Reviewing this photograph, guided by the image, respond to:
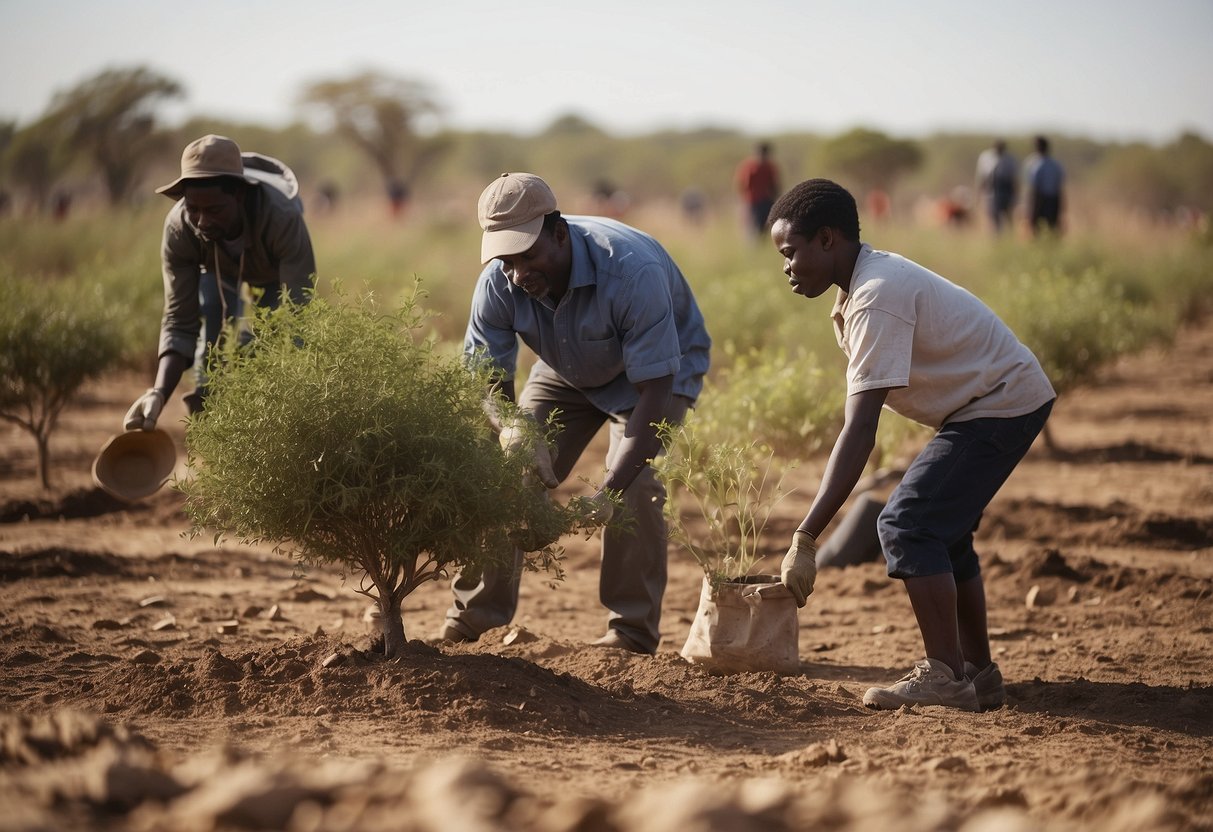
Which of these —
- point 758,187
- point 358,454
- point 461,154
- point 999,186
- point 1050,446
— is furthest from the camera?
point 461,154

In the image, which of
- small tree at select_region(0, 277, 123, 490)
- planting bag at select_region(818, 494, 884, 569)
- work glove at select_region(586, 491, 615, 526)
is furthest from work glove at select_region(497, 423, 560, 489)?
small tree at select_region(0, 277, 123, 490)

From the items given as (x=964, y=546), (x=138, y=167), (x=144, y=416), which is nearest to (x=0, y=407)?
(x=144, y=416)

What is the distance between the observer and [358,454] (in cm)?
375

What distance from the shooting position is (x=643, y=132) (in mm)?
76938

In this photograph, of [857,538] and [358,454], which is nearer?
[358,454]

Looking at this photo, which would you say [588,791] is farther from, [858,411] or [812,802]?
[858,411]

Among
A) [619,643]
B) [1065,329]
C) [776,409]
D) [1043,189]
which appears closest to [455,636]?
[619,643]

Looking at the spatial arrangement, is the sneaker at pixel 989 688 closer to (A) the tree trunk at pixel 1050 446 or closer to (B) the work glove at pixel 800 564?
(B) the work glove at pixel 800 564

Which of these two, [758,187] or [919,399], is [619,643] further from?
[758,187]

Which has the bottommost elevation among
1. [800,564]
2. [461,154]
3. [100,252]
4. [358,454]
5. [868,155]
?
[800,564]

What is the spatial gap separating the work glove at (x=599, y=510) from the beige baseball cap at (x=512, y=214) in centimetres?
86

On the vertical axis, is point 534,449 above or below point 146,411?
below

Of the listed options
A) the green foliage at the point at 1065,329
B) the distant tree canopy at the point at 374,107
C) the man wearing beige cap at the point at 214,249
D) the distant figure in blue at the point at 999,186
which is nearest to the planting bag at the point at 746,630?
the man wearing beige cap at the point at 214,249

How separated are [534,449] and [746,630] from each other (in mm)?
1038
